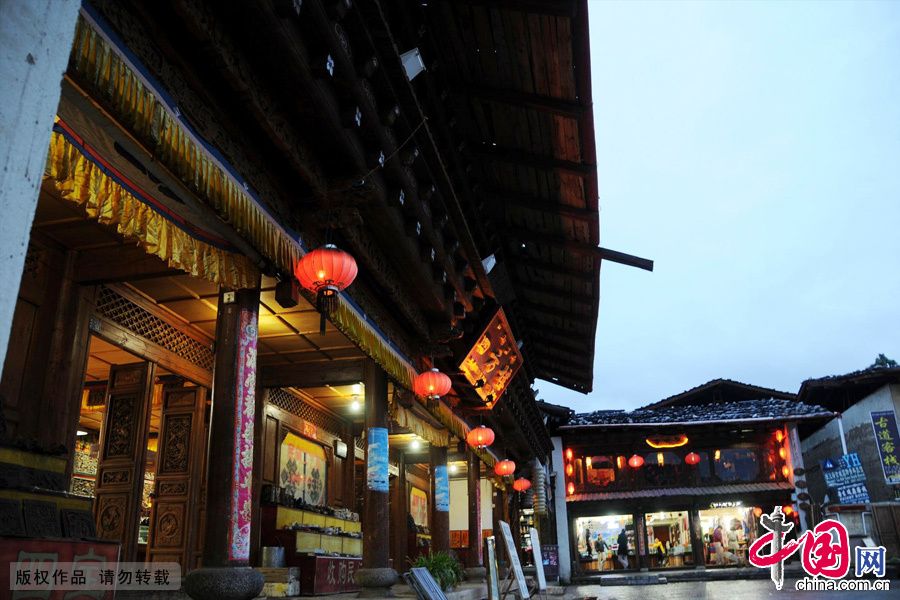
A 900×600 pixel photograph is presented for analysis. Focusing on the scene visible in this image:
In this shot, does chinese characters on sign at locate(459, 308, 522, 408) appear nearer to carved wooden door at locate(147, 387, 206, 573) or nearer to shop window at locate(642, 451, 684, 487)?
carved wooden door at locate(147, 387, 206, 573)

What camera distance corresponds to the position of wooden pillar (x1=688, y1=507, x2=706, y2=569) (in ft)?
86.9

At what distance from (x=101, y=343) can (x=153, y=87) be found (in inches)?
226

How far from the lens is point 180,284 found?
847 cm

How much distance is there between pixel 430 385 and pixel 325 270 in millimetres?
4422

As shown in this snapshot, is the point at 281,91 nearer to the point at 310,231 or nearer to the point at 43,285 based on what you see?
the point at 310,231

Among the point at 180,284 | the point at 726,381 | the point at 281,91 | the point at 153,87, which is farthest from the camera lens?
the point at 726,381

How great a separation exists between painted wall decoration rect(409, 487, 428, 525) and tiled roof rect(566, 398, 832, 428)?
9151mm

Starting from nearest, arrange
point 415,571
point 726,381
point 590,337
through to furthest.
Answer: point 415,571 → point 590,337 → point 726,381

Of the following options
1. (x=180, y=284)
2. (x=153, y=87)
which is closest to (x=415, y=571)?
(x=180, y=284)

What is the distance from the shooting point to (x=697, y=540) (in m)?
26.9

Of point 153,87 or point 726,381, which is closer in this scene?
point 153,87

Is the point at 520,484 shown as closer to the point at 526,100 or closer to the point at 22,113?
the point at 526,100

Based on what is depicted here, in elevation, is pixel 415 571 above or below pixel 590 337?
below

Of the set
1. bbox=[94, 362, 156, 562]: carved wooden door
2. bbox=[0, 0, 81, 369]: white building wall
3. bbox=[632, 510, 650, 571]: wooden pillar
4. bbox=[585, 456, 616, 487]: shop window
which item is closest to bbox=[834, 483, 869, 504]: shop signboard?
bbox=[632, 510, 650, 571]: wooden pillar
